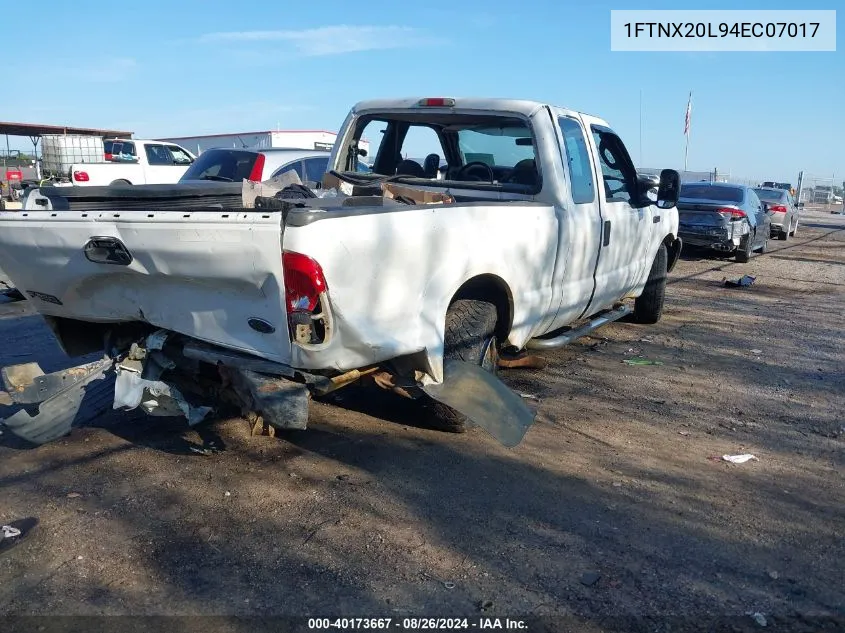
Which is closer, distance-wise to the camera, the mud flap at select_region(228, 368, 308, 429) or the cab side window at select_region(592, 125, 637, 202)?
the mud flap at select_region(228, 368, 308, 429)

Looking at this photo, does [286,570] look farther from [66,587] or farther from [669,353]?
[669,353]

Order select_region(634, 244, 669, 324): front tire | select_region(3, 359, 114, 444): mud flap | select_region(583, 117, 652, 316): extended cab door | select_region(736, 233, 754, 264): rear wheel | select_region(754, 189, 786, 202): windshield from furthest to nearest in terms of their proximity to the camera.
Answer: select_region(754, 189, 786, 202): windshield, select_region(736, 233, 754, 264): rear wheel, select_region(634, 244, 669, 324): front tire, select_region(583, 117, 652, 316): extended cab door, select_region(3, 359, 114, 444): mud flap

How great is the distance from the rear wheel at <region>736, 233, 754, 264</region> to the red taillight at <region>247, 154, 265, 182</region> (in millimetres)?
9174

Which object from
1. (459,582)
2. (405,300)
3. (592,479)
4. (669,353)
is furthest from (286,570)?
(669,353)

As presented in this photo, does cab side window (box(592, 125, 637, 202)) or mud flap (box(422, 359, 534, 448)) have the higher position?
cab side window (box(592, 125, 637, 202))

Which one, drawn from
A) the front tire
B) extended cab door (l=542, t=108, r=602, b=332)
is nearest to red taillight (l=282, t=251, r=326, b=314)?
extended cab door (l=542, t=108, r=602, b=332)

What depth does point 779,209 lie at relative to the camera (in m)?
20.2

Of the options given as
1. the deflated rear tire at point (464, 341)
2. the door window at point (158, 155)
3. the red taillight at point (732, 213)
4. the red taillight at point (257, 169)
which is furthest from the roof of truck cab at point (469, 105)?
the door window at point (158, 155)

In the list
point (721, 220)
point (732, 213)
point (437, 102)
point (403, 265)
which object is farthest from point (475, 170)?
point (732, 213)

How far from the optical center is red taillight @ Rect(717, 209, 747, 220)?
13.7 m

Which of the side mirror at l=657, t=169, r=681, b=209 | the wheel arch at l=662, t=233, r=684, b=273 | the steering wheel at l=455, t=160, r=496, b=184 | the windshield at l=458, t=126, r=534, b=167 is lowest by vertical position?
the wheel arch at l=662, t=233, r=684, b=273

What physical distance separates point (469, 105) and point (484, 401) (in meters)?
2.58

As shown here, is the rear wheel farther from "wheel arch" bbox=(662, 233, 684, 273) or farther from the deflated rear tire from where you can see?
the deflated rear tire

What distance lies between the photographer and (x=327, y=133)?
27.9 m
